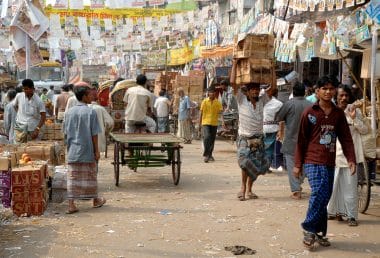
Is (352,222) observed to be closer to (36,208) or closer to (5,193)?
(36,208)

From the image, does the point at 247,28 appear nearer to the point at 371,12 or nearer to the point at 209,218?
the point at 371,12

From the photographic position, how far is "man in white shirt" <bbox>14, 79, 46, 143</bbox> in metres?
9.78

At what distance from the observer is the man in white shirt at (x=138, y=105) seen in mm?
11773

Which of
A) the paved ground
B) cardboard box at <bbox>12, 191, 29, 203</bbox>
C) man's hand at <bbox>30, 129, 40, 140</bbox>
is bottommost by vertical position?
the paved ground

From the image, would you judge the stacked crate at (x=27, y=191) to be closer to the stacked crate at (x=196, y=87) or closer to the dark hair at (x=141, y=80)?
the dark hair at (x=141, y=80)

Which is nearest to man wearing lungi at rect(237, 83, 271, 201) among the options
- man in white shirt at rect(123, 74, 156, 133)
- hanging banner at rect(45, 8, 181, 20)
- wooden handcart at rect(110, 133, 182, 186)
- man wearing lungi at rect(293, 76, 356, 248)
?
wooden handcart at rect(110, 133, 182, 186)

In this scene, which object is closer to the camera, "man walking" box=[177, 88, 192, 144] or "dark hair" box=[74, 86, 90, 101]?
"dark hair" box=[74, 86, 90, 101]

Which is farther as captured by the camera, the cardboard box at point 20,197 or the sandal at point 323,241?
the cardboard box at point 20,197

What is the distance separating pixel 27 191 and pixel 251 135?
11.8 feet

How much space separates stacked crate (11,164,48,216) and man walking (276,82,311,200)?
13.4 ft

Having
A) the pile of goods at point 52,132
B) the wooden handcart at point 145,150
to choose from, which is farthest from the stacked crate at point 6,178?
the pile of goods at point 52,132

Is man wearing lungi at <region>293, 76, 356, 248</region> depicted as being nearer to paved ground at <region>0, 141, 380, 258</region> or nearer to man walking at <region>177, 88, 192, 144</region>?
paved ground at <region>0, 141, 380, 258</region>

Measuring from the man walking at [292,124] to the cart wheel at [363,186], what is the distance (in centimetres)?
122

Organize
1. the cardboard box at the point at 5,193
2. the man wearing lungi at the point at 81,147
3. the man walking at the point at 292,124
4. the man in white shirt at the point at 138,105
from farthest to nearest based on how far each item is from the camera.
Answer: the man in white shirt at the point at 138,105 < the man walking at the point at 292,124 < the man wearing lungi at the point at 81,147 < the cardboard box at the point at 5,193
